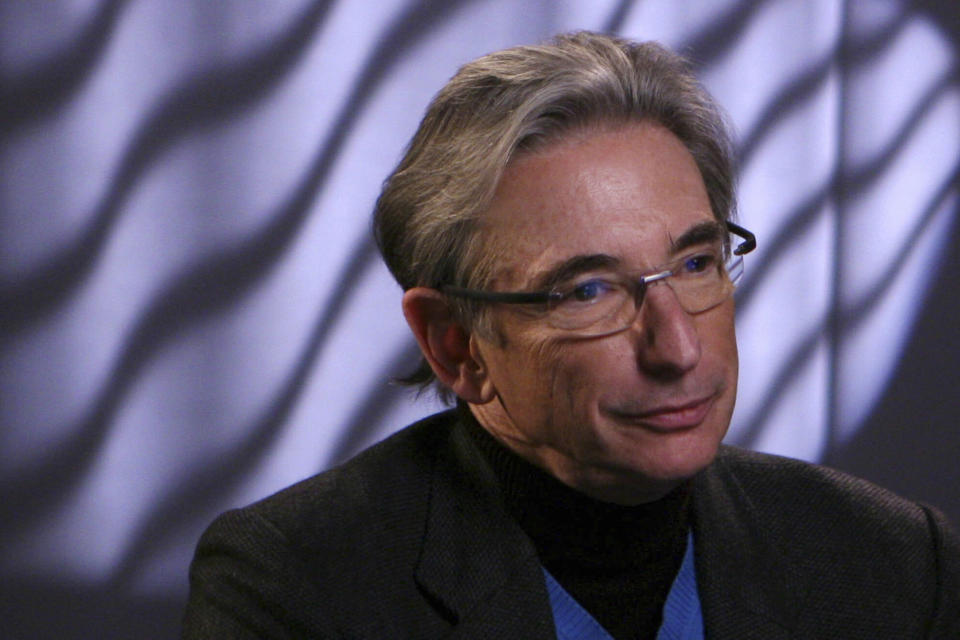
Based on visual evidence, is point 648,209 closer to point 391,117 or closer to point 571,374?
point 571,374

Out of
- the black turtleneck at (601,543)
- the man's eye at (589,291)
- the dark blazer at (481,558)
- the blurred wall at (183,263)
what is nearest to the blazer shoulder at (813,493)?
the dark blazer at (481,558)

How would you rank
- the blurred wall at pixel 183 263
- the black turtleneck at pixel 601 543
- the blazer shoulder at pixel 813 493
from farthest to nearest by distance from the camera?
the blurred wall at pixel 183 263 → the blazer shoulder at pixel 813 493 → the black turtleneck at pixel 601 543

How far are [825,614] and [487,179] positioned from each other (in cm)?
67

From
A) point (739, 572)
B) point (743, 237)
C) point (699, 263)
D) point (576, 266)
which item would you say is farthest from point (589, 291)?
point (739, 572)

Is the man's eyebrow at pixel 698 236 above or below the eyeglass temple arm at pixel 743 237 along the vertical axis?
above

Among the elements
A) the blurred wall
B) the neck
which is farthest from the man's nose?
the blurred wall

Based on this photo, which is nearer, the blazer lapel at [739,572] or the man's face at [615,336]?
the man's face at [615,336]

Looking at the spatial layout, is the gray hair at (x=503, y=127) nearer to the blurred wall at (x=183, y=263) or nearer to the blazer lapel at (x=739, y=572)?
the blazer lapel at (x=739, y=572)

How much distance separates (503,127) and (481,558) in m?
0.49

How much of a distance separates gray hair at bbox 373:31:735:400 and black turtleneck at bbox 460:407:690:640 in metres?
0.21

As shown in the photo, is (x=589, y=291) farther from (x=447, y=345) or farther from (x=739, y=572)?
(x=739, y=572)


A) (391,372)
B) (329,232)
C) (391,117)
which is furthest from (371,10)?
(391,372)

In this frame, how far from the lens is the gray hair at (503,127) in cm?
143

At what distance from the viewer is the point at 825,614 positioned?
1.56 metres
